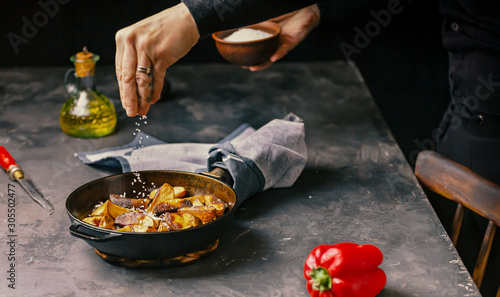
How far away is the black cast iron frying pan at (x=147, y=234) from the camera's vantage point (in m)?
0.95

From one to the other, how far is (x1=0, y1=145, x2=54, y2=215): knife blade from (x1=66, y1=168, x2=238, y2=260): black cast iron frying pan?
20 cm

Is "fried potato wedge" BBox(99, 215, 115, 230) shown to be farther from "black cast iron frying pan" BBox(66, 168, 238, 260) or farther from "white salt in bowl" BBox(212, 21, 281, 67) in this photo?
"white salt in bowl" BBox(212, 21, 281, 67)

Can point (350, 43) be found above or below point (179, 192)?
below

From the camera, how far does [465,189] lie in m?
1.19

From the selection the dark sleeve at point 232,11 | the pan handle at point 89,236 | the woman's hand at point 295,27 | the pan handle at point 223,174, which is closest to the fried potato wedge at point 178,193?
the pan handle at point 223,174

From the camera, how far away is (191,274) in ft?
3.31

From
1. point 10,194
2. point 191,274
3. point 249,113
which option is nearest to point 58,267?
point 191,274

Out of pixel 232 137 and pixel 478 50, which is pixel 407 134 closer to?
pixel 478 50

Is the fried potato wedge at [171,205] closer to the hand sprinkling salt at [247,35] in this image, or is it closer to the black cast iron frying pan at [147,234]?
the black cast iron frying pan at [147,234]

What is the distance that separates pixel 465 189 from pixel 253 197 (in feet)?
1.50

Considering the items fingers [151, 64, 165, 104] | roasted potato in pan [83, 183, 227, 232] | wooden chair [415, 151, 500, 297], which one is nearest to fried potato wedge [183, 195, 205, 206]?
roasted potato in pan [83, 183, 227, 232]

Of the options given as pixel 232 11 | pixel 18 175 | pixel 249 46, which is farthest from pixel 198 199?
pixel 249 46

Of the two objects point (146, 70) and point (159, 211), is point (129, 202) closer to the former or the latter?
point (159, 211)

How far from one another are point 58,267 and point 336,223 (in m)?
0.55
